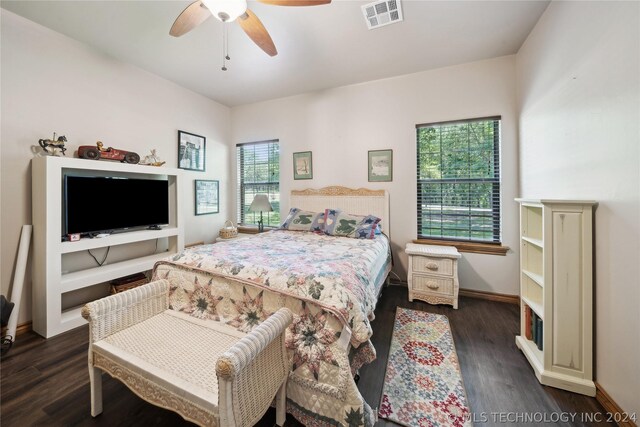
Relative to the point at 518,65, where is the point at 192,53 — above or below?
above

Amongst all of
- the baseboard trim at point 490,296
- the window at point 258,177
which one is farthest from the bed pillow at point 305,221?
the baseboard trim at point 490,296

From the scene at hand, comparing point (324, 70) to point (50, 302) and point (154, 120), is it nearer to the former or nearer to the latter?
point (154, 120)

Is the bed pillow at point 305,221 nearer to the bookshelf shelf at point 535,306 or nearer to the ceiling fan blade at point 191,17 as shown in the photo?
the bookshelf shelf at point 535,306

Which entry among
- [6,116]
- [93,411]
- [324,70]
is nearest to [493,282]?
[324,70]

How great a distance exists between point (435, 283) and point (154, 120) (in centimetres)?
398

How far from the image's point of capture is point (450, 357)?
1820 mm

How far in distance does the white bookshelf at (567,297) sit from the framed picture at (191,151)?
158 inches

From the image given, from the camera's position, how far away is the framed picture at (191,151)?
3.53 metres

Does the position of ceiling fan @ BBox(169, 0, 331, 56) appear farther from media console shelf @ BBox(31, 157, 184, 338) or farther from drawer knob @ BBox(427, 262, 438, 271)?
drawer knob @ BBox(427, 262, 438, 271)

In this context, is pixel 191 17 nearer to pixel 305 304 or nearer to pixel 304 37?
pixel 304 37

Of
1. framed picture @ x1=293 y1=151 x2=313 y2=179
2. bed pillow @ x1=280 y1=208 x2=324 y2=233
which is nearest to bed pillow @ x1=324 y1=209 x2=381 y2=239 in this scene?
bed pillow @ x1=280 y1=208 x2=324 y2=233

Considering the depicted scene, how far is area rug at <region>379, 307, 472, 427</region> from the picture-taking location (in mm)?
1339

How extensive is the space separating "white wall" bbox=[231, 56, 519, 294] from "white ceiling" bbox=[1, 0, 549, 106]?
0.22 metres

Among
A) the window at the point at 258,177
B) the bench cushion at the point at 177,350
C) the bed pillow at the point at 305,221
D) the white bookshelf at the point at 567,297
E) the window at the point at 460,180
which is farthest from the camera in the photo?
the window at the point at 258,177
